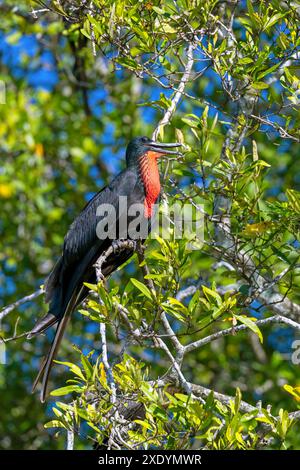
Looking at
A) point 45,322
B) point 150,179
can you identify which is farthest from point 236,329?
point 150,179

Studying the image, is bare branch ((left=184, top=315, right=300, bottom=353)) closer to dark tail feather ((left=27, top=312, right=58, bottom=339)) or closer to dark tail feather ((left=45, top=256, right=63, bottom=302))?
dark tail feather ((left=27, top=312, right=58, bottom=339))

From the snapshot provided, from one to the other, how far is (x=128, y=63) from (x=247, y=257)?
0.99m

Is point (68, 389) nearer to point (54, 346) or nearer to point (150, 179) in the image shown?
point (54, 346)

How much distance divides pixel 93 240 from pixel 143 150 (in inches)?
22.3

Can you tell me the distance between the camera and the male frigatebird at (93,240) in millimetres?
4426

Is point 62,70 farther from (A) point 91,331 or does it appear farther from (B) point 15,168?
(A) point 91,331

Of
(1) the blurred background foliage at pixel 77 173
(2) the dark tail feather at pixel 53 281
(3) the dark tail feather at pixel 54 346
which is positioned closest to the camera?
(3) the dark tail feather at pixel 54 346

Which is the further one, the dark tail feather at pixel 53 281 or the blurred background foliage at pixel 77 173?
the blurred background foliage at pixel 77 173

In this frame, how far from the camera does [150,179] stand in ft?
15.0

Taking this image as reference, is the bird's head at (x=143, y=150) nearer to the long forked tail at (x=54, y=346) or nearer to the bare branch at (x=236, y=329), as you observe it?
the long forked tail at (x=54, y=346)

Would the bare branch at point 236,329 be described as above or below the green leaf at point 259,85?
below

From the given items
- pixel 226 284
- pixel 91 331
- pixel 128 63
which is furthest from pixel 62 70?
pixel 128 63

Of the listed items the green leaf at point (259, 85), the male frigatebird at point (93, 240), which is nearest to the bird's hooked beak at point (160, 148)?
the male frigatebird at point (93, 240)

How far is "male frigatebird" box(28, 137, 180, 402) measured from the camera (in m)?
4.43
